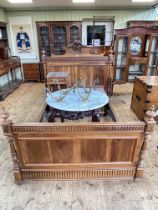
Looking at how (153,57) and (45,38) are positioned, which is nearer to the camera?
(153,57)

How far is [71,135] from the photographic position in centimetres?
164

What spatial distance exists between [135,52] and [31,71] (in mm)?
3728

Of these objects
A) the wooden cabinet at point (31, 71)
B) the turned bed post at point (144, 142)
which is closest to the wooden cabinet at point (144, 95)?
the turned bed post at point (144, 142)

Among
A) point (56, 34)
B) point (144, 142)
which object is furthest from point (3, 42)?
point (144, 142)

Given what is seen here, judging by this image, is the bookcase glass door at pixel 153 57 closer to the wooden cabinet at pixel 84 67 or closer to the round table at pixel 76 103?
the wooden cabinet at pixel 84 67

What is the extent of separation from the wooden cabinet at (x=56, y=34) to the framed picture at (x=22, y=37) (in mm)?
405

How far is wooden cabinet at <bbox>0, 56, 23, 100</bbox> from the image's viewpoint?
15.3ft

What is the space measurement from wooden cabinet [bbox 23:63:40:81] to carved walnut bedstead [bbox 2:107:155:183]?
187 inches

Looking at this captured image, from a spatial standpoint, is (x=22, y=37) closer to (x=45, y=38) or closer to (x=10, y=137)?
(x=45, y=38)

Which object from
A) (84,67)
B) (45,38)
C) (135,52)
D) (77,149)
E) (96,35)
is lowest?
(77,149)

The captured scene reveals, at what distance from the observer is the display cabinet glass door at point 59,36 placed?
560 centimetres

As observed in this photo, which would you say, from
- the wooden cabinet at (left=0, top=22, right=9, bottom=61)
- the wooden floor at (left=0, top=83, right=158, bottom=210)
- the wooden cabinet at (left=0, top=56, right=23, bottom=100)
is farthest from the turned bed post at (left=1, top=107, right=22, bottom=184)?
the wooden cabinet at (left=0, top=22, right=9, bottom=61)

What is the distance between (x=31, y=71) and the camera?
20.0 ft

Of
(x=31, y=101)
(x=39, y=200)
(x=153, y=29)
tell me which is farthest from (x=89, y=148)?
(x=153, y=29)
